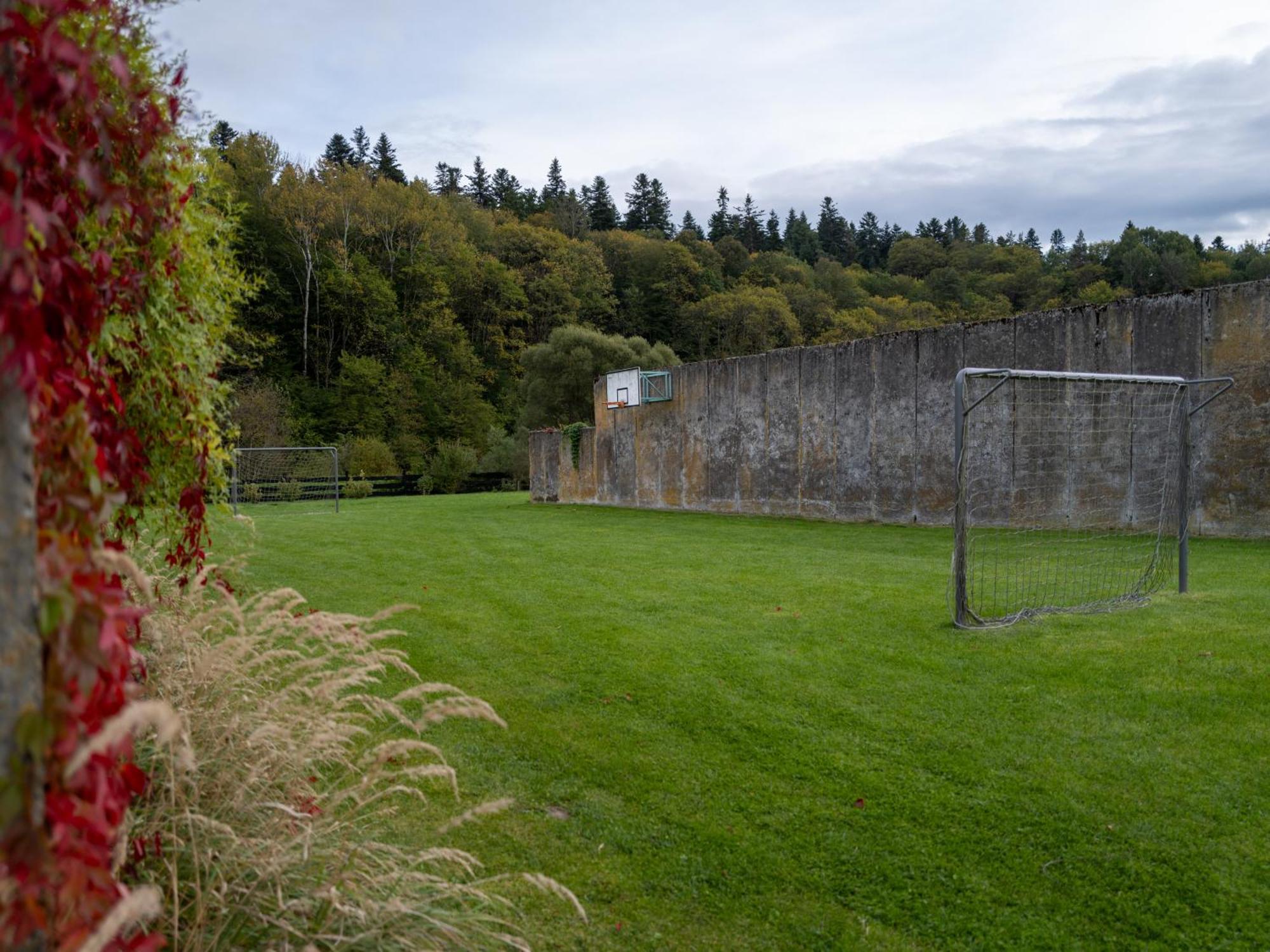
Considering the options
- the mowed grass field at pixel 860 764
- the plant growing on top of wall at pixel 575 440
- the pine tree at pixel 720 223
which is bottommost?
the mowed grass field at pixel 860 764

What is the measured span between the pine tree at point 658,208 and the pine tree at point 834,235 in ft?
45.1

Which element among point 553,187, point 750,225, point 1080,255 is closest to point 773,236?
point 750,225

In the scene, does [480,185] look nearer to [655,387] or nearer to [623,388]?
[623,388]

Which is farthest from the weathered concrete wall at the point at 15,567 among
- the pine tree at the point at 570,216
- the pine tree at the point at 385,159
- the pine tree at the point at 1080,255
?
the pine tree at the point at 385,159

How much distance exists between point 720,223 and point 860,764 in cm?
7202

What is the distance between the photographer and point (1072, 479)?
37.9ft

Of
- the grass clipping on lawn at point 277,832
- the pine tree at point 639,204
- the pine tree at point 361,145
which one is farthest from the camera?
the pine tree at point 639,204

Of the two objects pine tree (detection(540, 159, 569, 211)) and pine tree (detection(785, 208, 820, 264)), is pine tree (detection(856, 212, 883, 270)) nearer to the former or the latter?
pine tree (detection(785, 208, 820, 264))

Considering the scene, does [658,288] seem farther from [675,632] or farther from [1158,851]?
[1158,851]

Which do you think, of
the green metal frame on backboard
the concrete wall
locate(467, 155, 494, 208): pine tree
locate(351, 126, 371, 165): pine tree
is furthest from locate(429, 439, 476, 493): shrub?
locate(467, 155, 494, 208): pine tree

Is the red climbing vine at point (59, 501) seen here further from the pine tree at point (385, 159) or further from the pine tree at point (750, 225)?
the pine tree at point (750, 225)

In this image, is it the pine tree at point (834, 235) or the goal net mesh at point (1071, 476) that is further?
the pine tree at point (834, 235)

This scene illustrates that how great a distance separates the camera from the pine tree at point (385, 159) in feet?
196

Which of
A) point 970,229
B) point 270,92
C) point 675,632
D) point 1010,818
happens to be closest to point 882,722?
point 1010,818
